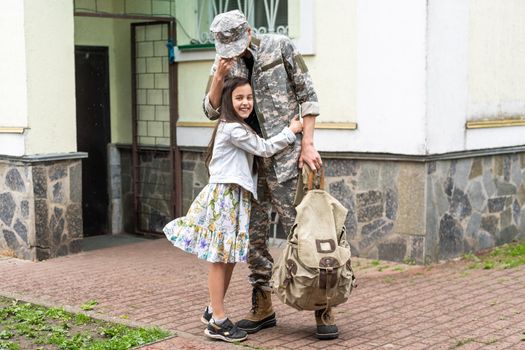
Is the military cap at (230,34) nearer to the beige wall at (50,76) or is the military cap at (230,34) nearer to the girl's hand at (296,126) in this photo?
the girl's hand at (296,126)

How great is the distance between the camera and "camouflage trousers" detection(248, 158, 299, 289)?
595cm

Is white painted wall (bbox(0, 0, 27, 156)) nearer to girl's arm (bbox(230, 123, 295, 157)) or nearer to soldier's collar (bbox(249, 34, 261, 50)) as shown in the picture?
soldier's collar (bbox(249, 34, 261, 50))

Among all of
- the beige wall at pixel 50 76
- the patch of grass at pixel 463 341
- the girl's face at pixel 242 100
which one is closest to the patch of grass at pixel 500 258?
the patch of grass at pixel 463 341

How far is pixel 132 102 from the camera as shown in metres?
10.8

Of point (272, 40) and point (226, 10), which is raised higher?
point (226, 10)

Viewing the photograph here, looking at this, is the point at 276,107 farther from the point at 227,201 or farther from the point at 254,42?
the point at 227,201

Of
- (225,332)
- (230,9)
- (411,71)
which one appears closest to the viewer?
(225,332)

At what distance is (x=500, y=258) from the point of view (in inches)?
348

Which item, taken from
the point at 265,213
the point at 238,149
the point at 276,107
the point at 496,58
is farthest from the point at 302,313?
the point at 496,58

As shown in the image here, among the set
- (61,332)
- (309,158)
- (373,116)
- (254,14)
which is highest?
(254,14)

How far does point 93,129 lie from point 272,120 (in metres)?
5.23

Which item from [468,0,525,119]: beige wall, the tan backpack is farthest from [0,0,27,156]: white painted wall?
[468,0,525,119]: beige wall

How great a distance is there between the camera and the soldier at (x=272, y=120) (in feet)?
19.4

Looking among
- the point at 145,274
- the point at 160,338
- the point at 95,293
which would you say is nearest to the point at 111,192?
the point at 145,274
